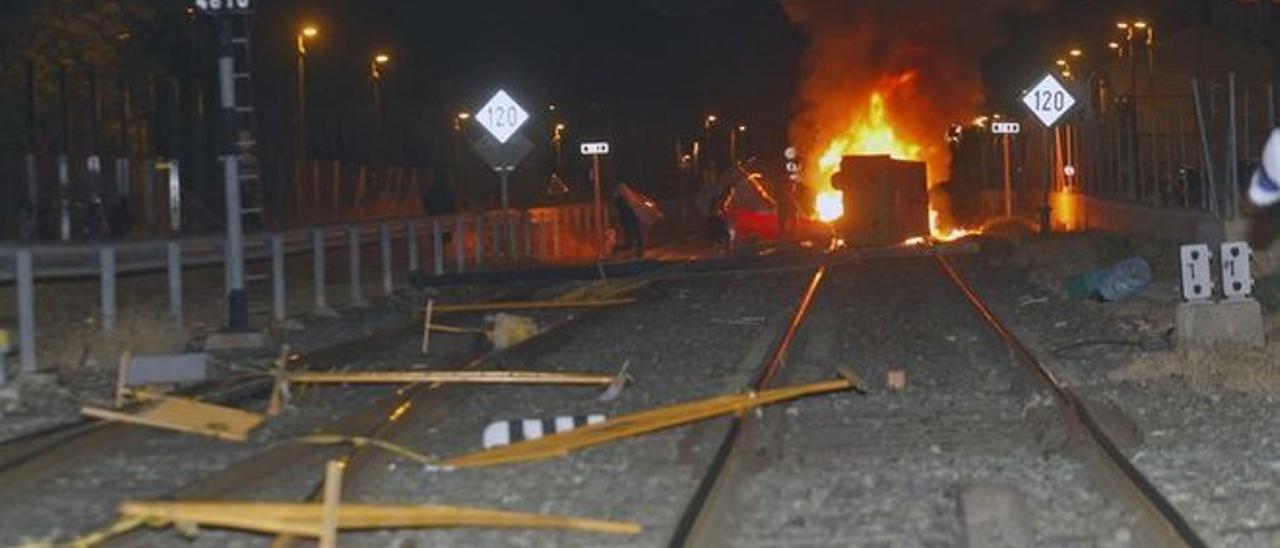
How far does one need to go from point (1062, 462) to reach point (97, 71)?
111ft

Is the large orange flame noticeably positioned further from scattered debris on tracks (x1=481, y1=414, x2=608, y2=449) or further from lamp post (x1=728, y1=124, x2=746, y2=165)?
scattered debris on tracks (x1=481, y1=414, x2=608, y2=449)

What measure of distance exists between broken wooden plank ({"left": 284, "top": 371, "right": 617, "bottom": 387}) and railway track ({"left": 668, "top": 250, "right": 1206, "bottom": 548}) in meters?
1.45

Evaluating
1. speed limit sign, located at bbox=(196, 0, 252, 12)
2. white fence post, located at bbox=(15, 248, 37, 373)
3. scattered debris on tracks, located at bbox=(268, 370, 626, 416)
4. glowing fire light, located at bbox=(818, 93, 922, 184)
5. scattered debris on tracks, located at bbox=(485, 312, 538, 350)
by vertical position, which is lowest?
scattered debris on tracks, located at bbox=(268, 370, 626, 416)

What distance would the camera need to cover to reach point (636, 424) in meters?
12.8

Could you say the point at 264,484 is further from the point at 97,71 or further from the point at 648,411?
the point at 97,71

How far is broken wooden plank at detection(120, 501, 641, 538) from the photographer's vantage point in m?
8.87

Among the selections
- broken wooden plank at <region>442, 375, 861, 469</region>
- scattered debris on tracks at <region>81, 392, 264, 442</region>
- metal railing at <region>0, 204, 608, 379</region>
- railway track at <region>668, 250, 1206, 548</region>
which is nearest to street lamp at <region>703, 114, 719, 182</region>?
metal railing at <region>0, 204, 608, 379</region>

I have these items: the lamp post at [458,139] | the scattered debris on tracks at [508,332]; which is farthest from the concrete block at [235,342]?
the lamp post at [458,139]

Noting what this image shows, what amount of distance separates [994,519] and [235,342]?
13.4 meters

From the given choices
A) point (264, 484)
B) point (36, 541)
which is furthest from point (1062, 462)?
point (36, 541)

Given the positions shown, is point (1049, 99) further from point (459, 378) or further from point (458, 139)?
point (458, 139)

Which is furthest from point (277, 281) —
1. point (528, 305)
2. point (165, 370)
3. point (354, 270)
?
point (165, 370)

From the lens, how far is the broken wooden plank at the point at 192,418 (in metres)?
13.4

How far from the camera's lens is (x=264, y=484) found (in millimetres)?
11070
